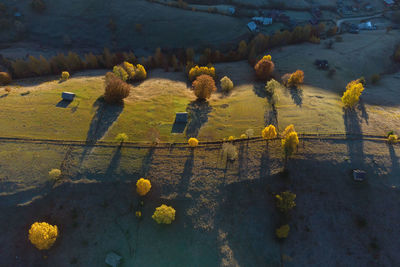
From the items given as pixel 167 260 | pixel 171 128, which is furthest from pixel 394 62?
pixel 167 260

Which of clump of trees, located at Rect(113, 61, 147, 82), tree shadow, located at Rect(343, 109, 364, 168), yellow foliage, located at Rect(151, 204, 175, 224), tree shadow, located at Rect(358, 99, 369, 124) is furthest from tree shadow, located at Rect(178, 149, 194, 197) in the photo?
tree shadow, located at Rect(358, 99, 369, 124)

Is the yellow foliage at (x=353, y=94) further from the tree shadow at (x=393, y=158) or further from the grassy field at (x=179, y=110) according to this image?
the tree shadow at (x=393, y=158)

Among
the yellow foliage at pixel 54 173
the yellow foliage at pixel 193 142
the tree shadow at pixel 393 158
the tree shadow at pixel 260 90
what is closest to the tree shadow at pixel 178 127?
the yellow foliage at pixel 193 142

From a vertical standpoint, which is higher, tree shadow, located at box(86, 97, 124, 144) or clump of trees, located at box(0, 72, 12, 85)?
clump of trees, located at box(0, 72, 12, 85)

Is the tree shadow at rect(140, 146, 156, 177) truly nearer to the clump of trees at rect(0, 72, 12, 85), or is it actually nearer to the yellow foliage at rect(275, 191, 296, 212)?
the yellow foliage at rect(275, 191, 296, 212)

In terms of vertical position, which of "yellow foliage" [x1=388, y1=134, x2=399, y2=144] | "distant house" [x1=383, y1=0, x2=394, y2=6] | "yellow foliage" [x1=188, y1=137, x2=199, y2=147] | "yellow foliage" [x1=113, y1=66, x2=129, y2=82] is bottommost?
"yellow foliage" [x1=188, y1=137, x2=199, y2=147]
